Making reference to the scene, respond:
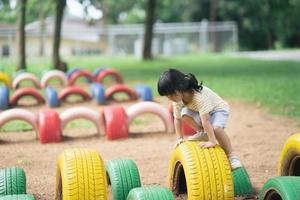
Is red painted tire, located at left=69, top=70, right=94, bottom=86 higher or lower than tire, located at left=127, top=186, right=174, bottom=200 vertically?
lower

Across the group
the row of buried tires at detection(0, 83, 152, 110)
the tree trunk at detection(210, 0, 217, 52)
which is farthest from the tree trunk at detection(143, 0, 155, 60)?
the row of buried tires at detection(0, 83, 152, 110)

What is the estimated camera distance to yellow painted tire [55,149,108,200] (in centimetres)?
445

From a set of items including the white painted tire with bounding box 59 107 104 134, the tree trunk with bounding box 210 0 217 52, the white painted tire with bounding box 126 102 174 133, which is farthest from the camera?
the tree trunk with bounding box 210 0 217 52

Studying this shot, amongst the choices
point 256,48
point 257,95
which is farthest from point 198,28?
point 257,95

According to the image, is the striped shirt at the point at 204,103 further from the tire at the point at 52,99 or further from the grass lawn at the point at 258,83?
the tire at the point at 52,99

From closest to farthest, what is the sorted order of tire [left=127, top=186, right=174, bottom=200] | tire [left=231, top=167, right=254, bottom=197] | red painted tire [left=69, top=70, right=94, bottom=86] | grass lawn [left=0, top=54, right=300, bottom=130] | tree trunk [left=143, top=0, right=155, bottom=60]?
1. tire [left=127, top=186, right=174, bottom=200]
2. tire [left=231, top=167, right=254, bottom=197]
3. grass lawn [left=0, top=54, right=300, bottom=130]
4. red painted tire [left=69, top=70, right=94, bottom=86]
5. tree trunk [left=143, top=0, right=155, bottom=60]

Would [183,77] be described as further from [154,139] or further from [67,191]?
[154,139]

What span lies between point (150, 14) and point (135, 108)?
59.1ft

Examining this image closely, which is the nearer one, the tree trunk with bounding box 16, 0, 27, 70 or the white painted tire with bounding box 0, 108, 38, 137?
the white painted tire with bounding box 0, 108, 38, 137

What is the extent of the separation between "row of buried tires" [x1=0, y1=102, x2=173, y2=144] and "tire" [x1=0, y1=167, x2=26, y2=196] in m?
3.45

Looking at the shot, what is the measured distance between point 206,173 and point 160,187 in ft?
1.36

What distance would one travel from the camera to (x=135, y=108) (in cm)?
910

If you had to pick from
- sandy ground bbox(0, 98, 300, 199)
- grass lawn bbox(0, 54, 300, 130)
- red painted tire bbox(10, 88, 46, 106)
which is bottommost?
grass lawn bbox(0, 54, 300, 130)

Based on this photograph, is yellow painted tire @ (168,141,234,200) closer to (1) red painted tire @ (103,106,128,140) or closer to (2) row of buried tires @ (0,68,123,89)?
(1) red painted tire @ (103,106,128,140)
